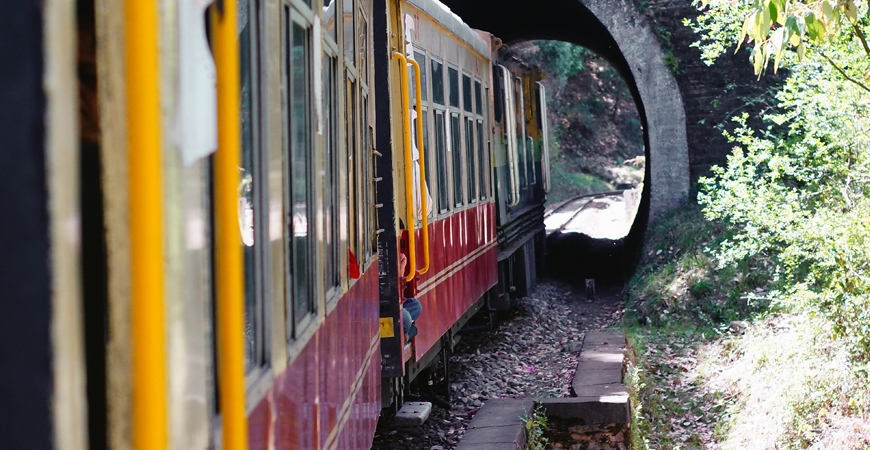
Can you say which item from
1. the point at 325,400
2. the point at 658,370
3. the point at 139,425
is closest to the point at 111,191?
the point at 139,425

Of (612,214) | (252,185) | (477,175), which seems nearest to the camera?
(252,185)

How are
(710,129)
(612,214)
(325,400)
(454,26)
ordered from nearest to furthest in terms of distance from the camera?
(325,400) < (454,26) < (710,129) < (612,214)

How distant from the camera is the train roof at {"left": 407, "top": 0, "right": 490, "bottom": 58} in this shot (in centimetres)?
725

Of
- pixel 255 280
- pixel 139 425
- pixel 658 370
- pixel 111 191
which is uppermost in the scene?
pixel 111 191

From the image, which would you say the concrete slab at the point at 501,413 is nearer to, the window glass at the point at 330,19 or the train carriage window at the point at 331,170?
the train carriage window at the point at 331,170

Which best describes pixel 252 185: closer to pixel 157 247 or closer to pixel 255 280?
pixel 255 280

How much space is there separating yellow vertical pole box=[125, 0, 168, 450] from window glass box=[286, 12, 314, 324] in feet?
3.39

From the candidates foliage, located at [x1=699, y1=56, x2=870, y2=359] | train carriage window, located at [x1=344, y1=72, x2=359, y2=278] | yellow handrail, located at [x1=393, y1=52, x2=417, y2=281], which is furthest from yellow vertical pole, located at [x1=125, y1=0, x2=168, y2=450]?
foliage, located at [x1=699, y1=56, x2=870, y2=359]

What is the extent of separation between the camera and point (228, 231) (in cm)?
131

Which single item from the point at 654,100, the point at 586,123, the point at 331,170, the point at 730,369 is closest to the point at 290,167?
the point at 331,170

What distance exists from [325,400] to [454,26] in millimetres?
6316

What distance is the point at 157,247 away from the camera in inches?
43.1

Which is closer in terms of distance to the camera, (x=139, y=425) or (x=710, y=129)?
(x=139, y=425)

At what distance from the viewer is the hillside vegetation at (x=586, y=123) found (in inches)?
1454
